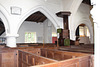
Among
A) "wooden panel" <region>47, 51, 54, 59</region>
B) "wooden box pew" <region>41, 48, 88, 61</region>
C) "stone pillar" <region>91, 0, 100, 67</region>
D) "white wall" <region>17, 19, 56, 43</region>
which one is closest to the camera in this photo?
"stone pillar" <region>91, 0, 100, 67</region>

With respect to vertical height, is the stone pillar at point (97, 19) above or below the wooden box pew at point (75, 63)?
above

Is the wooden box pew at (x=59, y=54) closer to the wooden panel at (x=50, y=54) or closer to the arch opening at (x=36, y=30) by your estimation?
the wooden panel at (x=50, y=54)

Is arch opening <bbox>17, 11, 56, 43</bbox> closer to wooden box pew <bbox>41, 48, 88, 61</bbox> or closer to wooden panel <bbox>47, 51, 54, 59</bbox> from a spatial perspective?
wooden box pew <bbox>41, 48, 88, 61</bbox>

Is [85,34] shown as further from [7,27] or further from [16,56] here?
[16,56]

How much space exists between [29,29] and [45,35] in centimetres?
184

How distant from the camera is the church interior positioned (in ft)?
8.60

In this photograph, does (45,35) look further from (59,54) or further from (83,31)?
(59,54)

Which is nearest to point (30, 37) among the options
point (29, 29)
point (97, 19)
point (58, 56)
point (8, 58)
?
point (29, 29)

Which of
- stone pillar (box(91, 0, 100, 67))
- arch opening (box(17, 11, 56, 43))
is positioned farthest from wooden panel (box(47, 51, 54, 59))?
arch opening (box(17, 11, 56, 43))

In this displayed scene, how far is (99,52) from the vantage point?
179cm

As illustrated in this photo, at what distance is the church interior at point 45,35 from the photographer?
262cm

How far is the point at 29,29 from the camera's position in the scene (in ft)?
38.7

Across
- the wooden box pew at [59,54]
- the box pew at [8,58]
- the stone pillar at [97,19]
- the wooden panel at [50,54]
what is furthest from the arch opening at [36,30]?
the stone pillar at [97,19]

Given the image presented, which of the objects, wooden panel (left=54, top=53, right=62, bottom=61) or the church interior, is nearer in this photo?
the church interior
